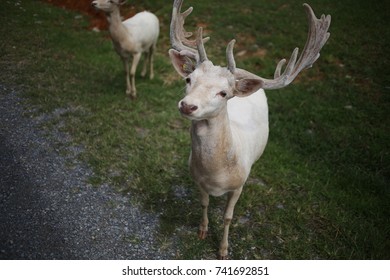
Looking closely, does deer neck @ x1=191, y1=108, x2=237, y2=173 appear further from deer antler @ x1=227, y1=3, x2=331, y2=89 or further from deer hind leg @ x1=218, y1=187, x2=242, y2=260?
deer hind leg @ x1=218, y1=187, x2=242, y2=260

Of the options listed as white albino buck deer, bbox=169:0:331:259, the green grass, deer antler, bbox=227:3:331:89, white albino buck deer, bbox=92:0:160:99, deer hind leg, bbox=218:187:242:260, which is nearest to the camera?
white albino buck deer, bbox=169:0:331:259

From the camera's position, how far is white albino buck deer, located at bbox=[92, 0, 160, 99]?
257 inches

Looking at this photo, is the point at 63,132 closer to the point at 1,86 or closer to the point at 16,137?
the point at 16,137

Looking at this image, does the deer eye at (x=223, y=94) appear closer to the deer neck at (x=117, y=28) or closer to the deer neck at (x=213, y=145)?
the deer neck at (x=213, y=145)

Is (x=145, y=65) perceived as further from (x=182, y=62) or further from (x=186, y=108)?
(x=186, y=108)

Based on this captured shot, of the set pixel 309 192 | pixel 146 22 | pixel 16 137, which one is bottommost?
pixel 309 192

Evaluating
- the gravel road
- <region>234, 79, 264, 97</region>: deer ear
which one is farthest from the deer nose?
the gravel road

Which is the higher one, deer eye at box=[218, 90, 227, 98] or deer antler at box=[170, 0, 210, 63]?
deer antler at box=[170, 0, 210, 63]

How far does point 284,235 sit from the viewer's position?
4.30 metres

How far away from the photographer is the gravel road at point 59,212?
374 centimetres

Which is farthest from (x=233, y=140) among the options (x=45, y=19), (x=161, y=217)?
(x=45, y=19)

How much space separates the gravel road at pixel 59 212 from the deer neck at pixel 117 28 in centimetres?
254

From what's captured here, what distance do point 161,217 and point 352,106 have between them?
4.78m

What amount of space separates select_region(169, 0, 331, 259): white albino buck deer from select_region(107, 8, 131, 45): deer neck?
3.13 m
